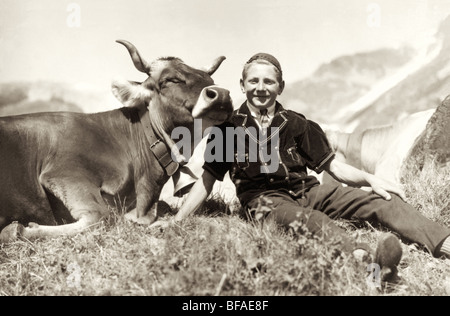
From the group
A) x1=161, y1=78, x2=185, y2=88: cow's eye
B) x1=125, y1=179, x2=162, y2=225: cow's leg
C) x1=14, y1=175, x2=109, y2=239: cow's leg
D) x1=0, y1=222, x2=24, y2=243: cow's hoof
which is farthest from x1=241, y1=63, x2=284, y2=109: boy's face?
x1=0, y1=222, x2=24, y2=243: cow's hoof

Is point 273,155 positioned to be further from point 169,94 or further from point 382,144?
point 382,144

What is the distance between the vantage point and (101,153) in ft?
13.6

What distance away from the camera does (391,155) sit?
18.3 ft

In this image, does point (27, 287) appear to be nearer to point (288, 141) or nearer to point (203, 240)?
point (203, 240)

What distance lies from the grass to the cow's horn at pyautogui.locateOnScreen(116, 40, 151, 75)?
53.0 inches

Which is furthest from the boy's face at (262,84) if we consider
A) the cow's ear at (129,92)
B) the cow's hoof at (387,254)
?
the cow's hoof at (387,254)

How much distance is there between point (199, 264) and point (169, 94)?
1.88 metres

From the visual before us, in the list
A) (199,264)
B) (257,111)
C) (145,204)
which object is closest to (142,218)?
(145,204)

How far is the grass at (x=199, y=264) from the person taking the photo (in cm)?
262

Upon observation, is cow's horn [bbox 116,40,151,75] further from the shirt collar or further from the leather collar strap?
the shirt collar

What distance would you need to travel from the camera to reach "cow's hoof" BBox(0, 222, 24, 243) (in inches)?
140

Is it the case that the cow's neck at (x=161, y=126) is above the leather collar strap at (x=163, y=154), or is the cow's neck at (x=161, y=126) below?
above

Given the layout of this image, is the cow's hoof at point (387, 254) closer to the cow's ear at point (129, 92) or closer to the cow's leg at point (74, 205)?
the cow's leg at point (74, 205)

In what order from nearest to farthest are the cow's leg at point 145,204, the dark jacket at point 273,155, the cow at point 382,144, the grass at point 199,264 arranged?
the grass at point 199,264 < the dark jacket at point 273,155 < the cow's leg at point 145,204 < the cow at point 382,144
